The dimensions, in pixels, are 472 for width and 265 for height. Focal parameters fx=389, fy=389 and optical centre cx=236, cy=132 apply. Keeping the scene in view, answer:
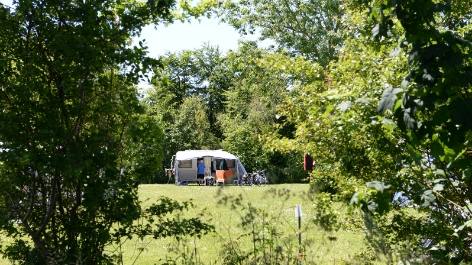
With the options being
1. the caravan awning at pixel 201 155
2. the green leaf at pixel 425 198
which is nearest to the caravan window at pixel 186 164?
the caravan awning at pixel 201 155

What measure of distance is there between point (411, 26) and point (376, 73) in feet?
6.99

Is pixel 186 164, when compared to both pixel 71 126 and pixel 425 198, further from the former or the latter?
pixel 425 198

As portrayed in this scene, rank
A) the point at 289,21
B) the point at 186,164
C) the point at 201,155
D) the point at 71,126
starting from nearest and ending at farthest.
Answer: the point at 71,126 → the point at 289,21 → the point at 201,155 → the point at 186,164

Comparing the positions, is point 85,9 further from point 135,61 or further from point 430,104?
point 430,104

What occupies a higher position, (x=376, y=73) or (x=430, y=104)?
(x=376, y=73)

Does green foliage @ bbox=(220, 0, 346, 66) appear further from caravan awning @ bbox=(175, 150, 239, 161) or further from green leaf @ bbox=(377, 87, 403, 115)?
green leaf @ bbox=(377, 87, 403, 115)

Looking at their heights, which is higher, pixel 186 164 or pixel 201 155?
pixel 201 155

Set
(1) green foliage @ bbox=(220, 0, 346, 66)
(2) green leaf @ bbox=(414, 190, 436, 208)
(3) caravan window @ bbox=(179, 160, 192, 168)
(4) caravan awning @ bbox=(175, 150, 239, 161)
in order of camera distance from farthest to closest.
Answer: (3) caravan window @ bbox=(179, 160, 192, 168), (4) caravan awning @ bbox=(175, 150, 239, 161), (1) green foliage @ bbox=(220, 0, 346, 66), (2) green leaf @ bbox=(414, 190, 436, 208)

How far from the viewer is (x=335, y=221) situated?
381 cm

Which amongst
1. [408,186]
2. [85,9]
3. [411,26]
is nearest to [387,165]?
[408,186]

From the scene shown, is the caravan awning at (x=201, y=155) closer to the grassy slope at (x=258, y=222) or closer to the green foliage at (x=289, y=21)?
the green foliage at (x=289, y=21)

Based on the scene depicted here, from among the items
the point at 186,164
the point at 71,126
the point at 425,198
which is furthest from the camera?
the point at 186,164

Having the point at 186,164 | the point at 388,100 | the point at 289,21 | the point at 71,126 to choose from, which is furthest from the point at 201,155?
the point at 388,100

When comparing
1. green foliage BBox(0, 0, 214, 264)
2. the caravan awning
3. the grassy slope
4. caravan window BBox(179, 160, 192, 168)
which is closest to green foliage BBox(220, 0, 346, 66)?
the caravan awning
